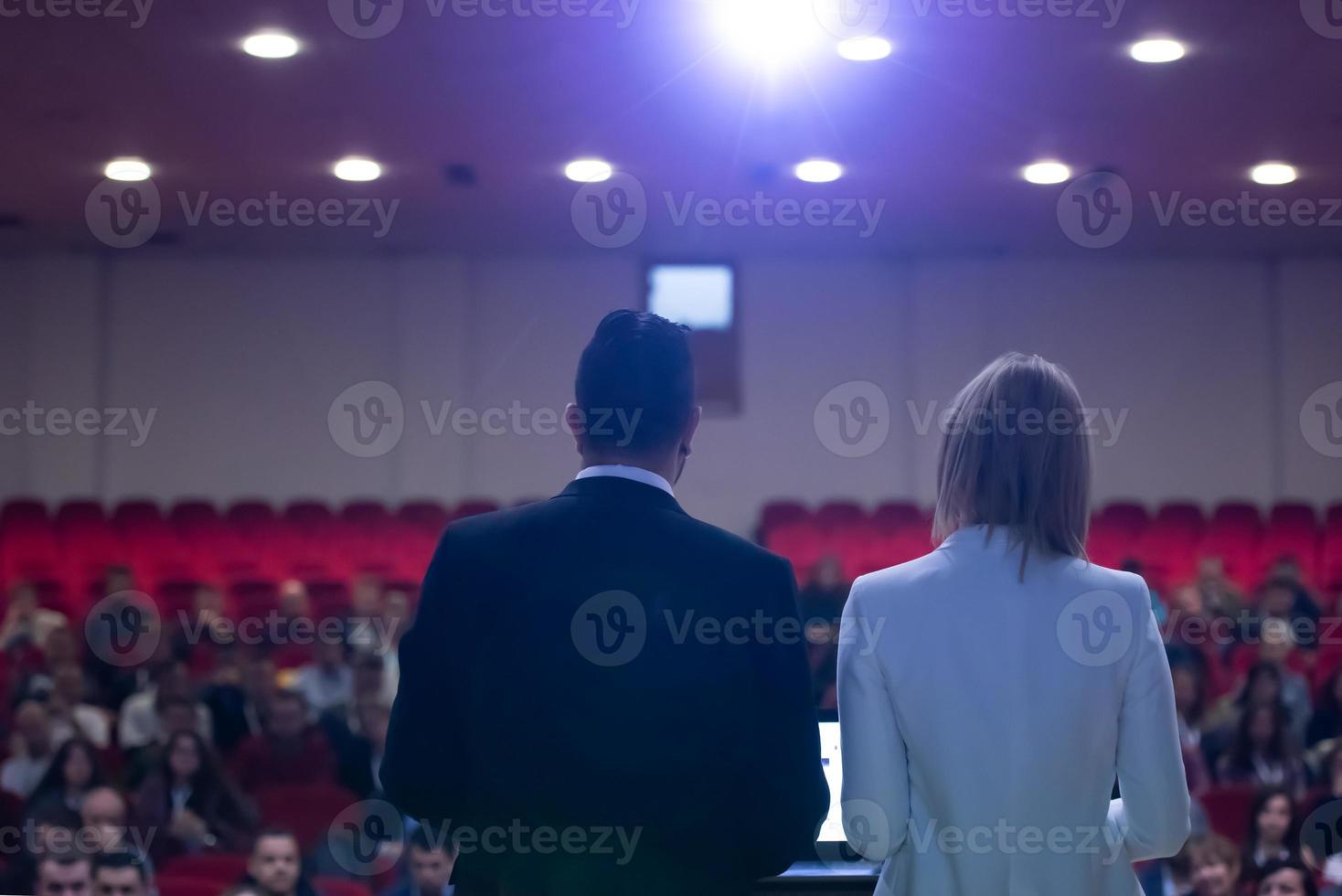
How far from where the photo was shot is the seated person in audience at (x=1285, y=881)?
421 centimetres

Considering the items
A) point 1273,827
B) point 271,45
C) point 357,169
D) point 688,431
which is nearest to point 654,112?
point 271,45

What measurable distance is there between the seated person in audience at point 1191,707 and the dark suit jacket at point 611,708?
459 cm

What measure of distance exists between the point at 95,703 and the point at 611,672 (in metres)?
5.48

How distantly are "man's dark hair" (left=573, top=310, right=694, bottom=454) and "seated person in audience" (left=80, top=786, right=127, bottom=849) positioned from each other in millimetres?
3713

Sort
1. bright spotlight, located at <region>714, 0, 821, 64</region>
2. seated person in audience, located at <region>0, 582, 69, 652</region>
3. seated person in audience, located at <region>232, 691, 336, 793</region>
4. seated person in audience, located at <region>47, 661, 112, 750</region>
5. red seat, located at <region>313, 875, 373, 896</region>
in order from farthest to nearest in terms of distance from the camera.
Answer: seated person in audience, located at <region>0, 582, 69, 652</region>
seated person in audience, located at <region>47, 661, 112, 750</region>
seated person in audience, located at <region>232, 691, 336, 793</region>
bright spotlight, located at <region>714, 0, 821, 64</region>
red seat, located at <region>313, 875, 373, 896</region>

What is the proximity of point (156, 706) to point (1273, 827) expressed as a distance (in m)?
4.33

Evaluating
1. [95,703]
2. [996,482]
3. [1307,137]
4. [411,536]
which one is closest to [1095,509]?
[1307,137]

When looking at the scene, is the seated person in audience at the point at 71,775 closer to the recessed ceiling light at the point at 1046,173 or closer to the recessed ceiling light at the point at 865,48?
the recessed ceiling light at the point at 865,48

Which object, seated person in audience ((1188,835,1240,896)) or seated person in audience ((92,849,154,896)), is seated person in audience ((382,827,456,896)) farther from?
seated person in audience ((1188,835,1240,896))

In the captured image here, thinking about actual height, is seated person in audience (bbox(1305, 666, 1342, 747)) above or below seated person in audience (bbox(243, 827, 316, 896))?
above

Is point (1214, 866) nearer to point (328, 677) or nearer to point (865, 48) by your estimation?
point (865, 48)

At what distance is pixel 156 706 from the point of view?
227 inches

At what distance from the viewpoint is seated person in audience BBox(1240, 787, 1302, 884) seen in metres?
4.53

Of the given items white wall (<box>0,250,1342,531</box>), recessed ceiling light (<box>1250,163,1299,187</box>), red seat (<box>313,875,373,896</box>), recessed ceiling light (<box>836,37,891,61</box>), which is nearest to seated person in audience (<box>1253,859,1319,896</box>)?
red seat (<box>313,875,373,896</box>)
